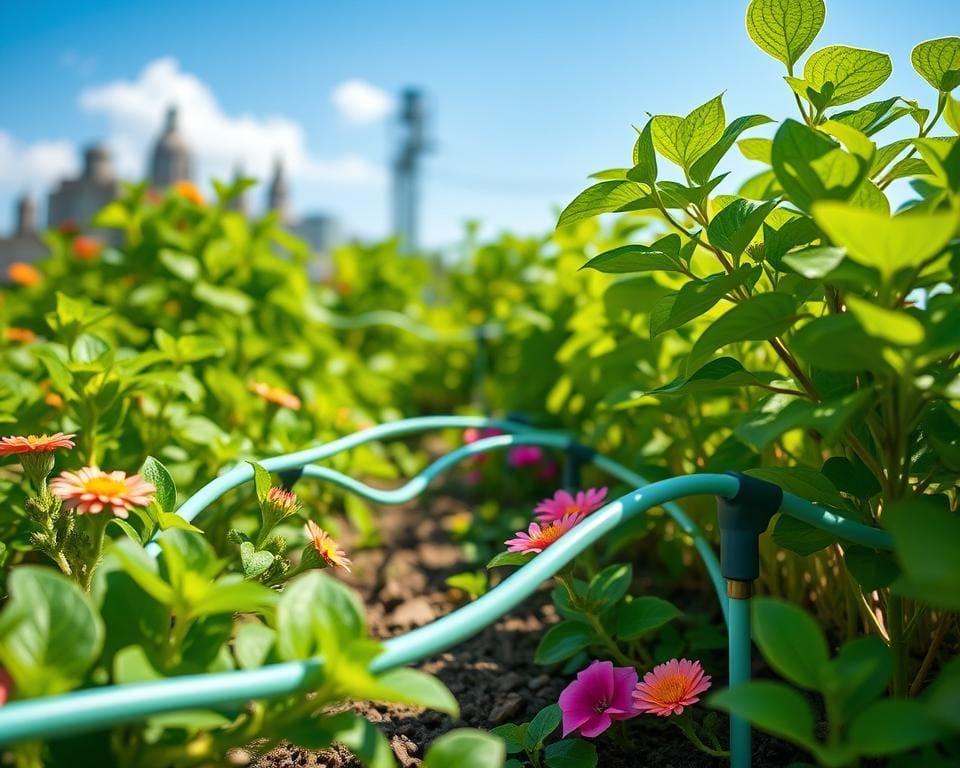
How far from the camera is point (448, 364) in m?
2.93

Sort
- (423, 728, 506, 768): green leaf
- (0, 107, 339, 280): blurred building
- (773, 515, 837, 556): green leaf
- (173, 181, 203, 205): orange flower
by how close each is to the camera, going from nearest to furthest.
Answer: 1. (423, 728, 506, 768): green leaf
2. (773, 515, 837, 556): green leaf
3. (173, 181, 203, 205): orange flower
4. (0, 107, 339, 280): blurred building

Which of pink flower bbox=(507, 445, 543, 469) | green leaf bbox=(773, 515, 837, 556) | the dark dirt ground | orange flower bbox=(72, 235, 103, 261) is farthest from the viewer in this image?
orange flower bbox=(72, 235, 103, 261)

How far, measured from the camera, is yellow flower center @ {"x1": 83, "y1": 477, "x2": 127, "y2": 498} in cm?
67

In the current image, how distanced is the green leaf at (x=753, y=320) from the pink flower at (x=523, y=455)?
119 cm

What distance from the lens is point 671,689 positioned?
0.76m

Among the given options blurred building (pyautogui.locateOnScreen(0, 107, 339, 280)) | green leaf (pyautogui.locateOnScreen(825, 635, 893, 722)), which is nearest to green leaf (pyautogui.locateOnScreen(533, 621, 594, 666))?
green leaf (pyautogui.locateOnScreen(825, 635, 893, 722))

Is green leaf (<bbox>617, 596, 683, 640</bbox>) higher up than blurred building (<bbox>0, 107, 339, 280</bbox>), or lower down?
lower down

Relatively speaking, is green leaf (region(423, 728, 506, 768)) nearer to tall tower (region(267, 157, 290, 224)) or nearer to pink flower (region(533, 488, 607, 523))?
pink flower (region(533, 488, 607, 523))

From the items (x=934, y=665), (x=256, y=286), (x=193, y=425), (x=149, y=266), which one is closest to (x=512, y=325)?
(x=256, y=286)

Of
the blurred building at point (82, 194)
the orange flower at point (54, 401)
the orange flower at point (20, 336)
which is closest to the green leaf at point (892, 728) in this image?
the orange flower at point (54, 401)

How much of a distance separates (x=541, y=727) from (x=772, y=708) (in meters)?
0.35

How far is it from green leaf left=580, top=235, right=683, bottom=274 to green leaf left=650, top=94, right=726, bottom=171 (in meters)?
0.08

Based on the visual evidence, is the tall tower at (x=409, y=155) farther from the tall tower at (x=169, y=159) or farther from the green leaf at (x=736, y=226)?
the green leaf at (x=736, y=226)

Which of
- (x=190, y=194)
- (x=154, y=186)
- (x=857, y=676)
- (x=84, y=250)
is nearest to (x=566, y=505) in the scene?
(x=857, y=676)
